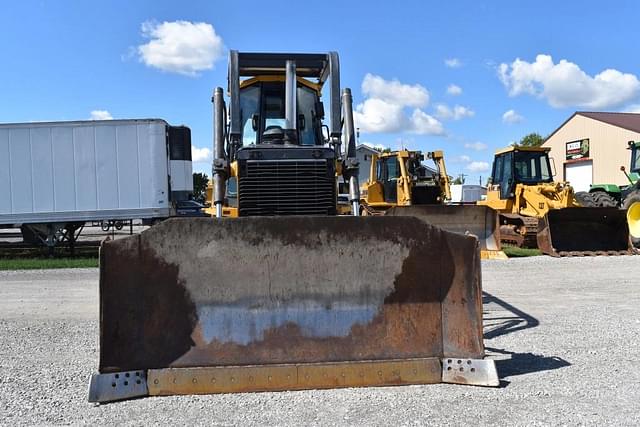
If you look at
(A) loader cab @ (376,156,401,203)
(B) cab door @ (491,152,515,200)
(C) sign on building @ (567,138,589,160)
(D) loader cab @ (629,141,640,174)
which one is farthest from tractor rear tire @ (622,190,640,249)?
(C) sign on building @ (567,138,589,160)

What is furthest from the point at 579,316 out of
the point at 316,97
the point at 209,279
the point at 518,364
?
the point at 209,279

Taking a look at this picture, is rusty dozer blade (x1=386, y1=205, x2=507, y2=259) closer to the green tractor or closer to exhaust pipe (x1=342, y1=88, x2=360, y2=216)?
the green tractor

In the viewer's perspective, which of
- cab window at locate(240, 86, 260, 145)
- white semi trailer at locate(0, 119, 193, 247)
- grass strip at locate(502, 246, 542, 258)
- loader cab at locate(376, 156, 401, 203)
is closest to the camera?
cab window at locate(240, 86, 260, 145)

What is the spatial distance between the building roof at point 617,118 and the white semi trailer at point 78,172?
3267 cm

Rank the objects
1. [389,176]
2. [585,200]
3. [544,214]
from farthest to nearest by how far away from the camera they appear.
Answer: [389,176], [585,200], [544,214]

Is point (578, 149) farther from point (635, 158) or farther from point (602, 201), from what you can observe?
point (602, 201)

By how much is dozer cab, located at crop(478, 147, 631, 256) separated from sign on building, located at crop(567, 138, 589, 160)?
26938 millimetres

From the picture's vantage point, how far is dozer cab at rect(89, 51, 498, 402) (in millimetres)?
4379

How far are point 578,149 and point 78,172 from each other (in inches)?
1446

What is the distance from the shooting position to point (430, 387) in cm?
447

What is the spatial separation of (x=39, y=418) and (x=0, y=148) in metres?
13.1

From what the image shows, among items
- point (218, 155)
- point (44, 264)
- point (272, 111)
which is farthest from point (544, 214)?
point (44, 264)

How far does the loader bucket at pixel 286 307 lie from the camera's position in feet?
14.4

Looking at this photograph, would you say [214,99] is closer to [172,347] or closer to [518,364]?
[172,347]
